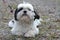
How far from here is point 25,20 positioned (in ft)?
16.9

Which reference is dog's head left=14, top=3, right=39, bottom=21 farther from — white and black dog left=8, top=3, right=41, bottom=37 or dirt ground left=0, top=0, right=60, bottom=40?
dirt ground left=0, top=0, right=60, bottom=40

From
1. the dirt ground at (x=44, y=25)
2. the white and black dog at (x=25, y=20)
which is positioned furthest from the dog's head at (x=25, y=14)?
the dirt ground at (x=44, y=25)

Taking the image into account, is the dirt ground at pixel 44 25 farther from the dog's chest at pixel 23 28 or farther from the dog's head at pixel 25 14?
the dog's head at pixel 25 14

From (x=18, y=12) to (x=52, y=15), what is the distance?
282 cm

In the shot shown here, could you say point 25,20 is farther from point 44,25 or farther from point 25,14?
point 44,25

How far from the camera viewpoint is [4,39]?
5359 millimetres

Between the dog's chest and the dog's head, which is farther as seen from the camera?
the dog's chest

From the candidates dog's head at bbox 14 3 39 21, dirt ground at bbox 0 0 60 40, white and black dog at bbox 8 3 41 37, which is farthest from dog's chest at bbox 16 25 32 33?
dog's head at bbox 14 3 39 21

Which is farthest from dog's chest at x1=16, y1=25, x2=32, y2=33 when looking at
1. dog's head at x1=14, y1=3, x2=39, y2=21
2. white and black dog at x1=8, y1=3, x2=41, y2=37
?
dog's head at x1=14, y1=3, x2=39, y2=21

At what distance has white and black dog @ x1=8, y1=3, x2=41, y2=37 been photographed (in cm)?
509

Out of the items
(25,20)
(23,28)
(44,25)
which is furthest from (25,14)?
(44,25)

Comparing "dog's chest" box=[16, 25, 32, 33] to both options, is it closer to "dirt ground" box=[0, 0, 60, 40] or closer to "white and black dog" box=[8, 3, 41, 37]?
"white and black dog" box=[8, 3, 41, 37]

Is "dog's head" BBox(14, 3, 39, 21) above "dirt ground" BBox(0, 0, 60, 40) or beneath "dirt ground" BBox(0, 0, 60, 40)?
above

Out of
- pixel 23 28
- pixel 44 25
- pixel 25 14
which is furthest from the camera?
pixel 44 25
